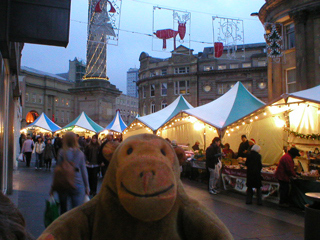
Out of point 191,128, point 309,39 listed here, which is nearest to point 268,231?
point 191,128

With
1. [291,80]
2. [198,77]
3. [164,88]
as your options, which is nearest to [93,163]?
[291,80]

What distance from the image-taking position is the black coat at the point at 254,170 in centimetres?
855

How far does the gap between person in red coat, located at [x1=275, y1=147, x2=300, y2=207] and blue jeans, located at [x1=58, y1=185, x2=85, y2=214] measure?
534cm

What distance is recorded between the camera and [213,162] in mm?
10148

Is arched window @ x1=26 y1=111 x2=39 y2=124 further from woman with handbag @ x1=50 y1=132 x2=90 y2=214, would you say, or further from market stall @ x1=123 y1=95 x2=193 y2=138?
woman with handbag @ x1=50 y1=132 x2=90 y2=214

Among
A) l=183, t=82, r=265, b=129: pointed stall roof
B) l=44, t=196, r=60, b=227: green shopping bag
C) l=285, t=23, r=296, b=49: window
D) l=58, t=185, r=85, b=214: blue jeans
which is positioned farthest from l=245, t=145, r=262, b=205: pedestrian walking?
l=285, t=23, r=296, b=49: window

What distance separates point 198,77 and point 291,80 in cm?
2714

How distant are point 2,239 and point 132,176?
943 millimetres

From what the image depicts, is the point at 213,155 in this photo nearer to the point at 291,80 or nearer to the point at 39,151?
the point at 39,151

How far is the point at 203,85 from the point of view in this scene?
148ft

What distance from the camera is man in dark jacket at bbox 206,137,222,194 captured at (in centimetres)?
1005

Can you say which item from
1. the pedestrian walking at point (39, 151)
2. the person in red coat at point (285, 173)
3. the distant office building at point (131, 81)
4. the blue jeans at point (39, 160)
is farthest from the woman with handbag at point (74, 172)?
the distant office building at point (131, 81)

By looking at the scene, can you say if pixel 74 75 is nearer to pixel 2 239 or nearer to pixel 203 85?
pixel 203 85

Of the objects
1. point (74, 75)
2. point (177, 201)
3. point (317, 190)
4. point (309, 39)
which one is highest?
point (74, 75)
